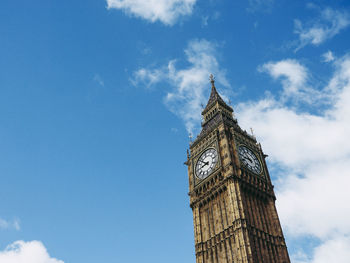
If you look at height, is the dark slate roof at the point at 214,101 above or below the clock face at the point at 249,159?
above

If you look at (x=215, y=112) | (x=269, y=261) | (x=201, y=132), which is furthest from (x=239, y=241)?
(x=215, y=112)

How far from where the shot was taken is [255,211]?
6341cm

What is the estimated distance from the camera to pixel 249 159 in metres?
71.8

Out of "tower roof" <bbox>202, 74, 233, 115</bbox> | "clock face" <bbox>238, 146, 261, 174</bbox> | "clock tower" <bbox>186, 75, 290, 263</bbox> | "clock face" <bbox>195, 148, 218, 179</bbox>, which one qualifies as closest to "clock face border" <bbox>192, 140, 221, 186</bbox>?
"clock tower" <bbox>186, 75, 290, 263</bbox>

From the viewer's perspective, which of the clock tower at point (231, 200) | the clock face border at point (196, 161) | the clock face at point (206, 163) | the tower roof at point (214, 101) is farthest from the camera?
the tower roof at point (214, 101)

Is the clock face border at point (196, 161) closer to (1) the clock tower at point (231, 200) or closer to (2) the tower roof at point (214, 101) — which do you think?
(1) the clock tower at point (231, 200)

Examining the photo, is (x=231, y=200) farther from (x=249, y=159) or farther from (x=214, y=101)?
(x=214, y=101)

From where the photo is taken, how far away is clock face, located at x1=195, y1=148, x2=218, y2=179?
70169mm

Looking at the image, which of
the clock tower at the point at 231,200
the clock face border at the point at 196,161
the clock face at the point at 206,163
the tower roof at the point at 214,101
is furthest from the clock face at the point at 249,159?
the tower roof at the point at 214,101

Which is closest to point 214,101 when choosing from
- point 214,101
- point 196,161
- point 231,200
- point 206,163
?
point 214,101

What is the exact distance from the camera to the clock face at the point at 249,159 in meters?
69.9

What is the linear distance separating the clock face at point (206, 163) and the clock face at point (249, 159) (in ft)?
16.9

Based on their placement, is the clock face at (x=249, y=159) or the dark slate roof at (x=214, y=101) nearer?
the clock face at (x=249, y=159)

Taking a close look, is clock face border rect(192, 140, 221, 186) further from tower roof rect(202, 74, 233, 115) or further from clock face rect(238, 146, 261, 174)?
tower roof rect(202, 74, 233, 115)
